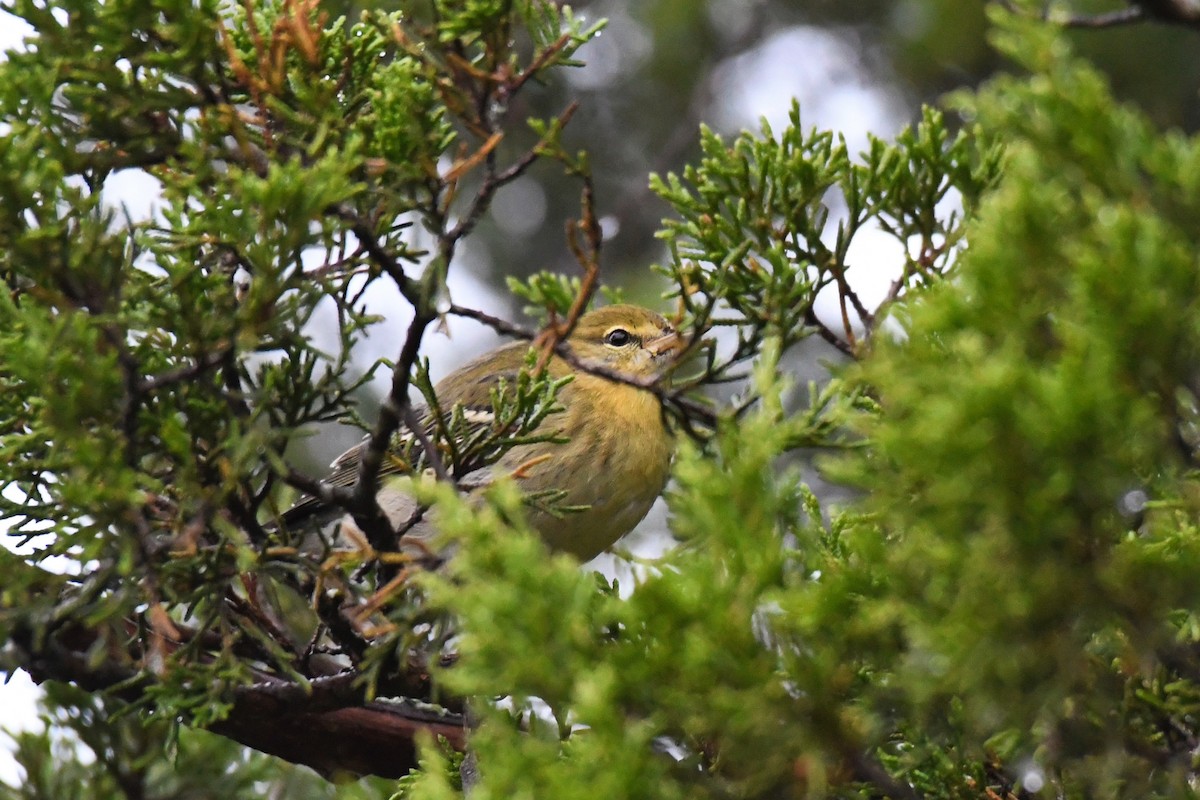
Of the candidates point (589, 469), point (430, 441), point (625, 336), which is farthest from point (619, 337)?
point (430, 441)

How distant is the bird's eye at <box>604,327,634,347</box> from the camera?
5.96 meters

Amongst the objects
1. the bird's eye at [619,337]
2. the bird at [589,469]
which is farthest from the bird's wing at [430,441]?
the bird's eye at [619,337]

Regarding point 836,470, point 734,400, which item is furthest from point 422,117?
point 836,470

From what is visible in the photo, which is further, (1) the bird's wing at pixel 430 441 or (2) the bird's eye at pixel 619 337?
(2) the bird's eye at pixel 619 337

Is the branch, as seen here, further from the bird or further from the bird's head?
the bird's head

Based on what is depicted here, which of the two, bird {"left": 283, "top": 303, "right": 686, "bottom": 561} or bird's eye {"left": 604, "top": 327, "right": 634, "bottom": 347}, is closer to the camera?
bird {"left": 283, "top": 303, "right": 686, "bottom": 561}

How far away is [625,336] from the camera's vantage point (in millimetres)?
5969

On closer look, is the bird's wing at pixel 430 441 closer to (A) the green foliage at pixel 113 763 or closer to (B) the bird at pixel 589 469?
(B) the bird at pixel 589 469

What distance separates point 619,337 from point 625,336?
0.10ft

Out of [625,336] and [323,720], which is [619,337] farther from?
[323,720]

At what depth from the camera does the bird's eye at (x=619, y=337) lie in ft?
19.6

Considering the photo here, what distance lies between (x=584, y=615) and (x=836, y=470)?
541 mm

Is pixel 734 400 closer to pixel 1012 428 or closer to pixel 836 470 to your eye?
pixel 836 470

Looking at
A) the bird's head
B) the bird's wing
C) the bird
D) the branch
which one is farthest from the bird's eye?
the branch
